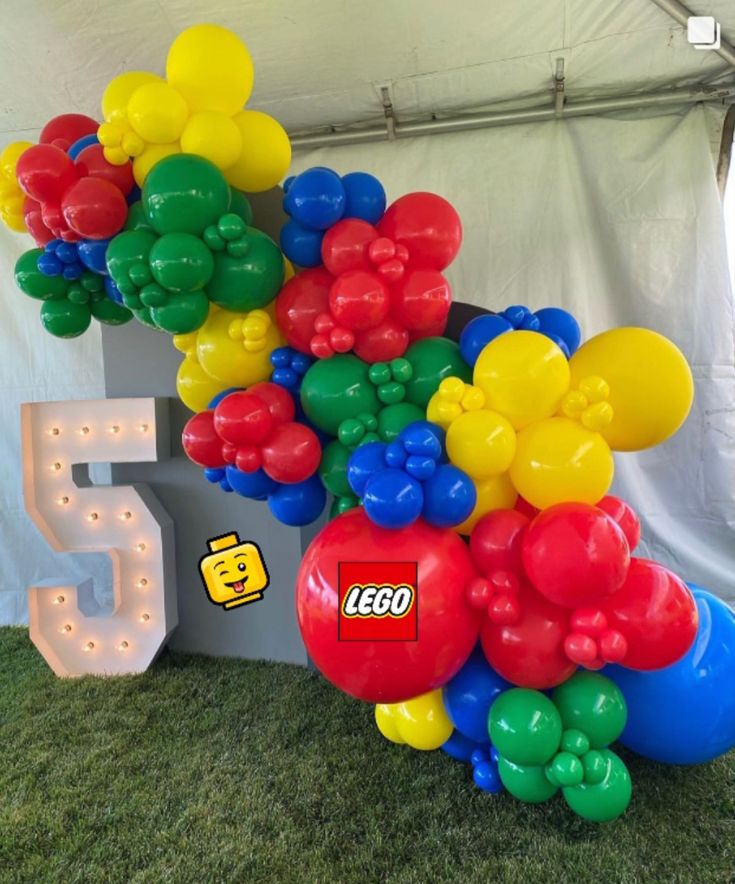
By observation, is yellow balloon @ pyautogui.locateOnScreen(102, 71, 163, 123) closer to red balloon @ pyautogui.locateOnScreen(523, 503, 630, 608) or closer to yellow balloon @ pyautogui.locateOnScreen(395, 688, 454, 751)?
red balloon @ pyautogui.locateOnScreen(523, 503, 630, 608)

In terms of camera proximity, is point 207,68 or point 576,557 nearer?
point 576,557

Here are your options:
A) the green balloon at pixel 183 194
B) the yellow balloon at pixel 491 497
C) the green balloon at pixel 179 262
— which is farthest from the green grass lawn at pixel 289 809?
the green balloon at pixel 183 194

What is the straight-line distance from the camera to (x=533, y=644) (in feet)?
4.18

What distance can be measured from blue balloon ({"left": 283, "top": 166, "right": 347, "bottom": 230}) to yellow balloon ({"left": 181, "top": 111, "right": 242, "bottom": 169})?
0.54 ft

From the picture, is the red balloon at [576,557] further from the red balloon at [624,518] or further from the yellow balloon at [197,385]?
the yellow balloon at [197,385]

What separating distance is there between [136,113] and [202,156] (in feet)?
0.53

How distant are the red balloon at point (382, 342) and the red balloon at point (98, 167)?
65cm

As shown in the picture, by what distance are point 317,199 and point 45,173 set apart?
599 mm

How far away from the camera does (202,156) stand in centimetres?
135

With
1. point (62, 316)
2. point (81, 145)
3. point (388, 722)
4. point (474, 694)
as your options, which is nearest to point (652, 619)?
point (474, 694)

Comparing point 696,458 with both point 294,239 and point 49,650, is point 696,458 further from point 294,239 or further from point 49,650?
point 49,650

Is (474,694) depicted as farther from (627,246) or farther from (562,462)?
(627,246)

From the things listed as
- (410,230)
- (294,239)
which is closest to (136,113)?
(294,239)

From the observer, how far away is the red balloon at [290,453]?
4.50 ft
